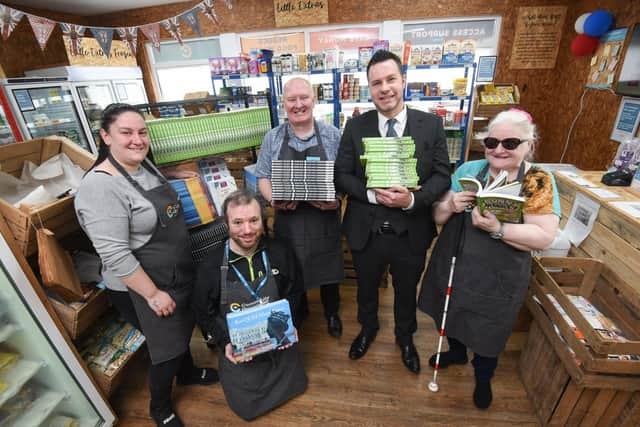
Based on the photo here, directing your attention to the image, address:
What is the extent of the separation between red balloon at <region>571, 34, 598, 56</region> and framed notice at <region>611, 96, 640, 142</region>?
112cm

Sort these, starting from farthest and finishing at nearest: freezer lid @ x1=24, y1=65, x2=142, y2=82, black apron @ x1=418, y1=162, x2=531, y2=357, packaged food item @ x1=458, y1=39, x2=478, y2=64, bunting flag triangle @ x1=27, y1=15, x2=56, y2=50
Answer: freezer lid @ x1=24, y1=65, x2=142, y2=82 < packaged food item @ x1=458, y1=39, x2=478, y2=64 < bunting flag triangle @ x1=27, y1=15, x2=56, y2=50 < black apron @ x1=418, y1=162, x2=531, y2=357

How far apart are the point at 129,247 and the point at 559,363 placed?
94.7 inches

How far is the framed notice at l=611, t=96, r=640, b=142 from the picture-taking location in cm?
347

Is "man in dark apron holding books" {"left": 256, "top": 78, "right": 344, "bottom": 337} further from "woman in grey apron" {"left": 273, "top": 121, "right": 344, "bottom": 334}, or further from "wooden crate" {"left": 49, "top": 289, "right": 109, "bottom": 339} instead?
"wooden crate" {"left": 49, "top": 289, "right": 109, "bottom": 339}

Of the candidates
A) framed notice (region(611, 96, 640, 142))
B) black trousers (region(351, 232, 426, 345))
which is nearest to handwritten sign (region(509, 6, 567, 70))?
framed notice (region(611, 96, 640, 142))

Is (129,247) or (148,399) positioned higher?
(129,247)

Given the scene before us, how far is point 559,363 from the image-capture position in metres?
1.70

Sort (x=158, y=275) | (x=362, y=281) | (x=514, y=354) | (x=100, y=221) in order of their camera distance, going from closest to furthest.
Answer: (x=100, y=221), (x=158, y=275), (x=362, y=281), (x=514, y=354)

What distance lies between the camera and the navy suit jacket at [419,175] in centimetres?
161

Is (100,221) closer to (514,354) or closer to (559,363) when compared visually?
(559,363)

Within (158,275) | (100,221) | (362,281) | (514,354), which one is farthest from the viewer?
(514,354)

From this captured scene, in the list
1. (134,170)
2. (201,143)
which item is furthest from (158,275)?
(201,143)

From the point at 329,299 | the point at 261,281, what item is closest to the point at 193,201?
the point at 261,281

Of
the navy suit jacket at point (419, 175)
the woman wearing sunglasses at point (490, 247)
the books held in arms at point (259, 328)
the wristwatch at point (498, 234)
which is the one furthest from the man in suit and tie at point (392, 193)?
the books held in arms at point (259, 328)
